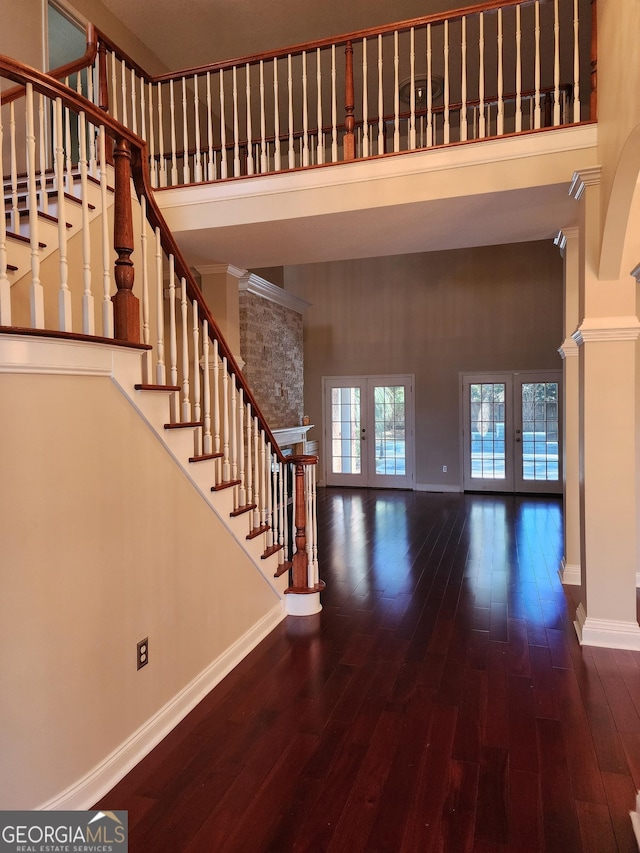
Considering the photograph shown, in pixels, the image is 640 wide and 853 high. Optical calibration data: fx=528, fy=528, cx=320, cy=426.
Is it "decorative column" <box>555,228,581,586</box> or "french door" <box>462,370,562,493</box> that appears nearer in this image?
"decorative column" <box>555,228,581,586</box>

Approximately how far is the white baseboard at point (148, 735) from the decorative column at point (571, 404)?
103 inches

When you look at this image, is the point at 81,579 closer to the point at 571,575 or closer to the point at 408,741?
the point at 408,741

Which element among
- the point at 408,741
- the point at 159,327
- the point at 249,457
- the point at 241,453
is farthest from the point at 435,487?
the point at 159,327

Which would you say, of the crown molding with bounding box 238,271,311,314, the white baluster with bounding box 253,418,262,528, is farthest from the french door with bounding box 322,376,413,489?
the white baluster with bounding box 253,418,262,528

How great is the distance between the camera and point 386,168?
146 inches

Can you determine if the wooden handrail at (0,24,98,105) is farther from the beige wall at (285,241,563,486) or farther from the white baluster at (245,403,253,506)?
the beige wall at (285,241,563,486)

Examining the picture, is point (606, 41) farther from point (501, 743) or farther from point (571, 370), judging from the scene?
point (501, 743)

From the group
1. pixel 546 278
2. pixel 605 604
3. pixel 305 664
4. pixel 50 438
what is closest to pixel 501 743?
pixel 305 664

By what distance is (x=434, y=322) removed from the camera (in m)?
8.98

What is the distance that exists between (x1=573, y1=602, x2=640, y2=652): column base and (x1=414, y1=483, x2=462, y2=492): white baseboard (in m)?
5.71

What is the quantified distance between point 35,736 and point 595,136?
4196 mm

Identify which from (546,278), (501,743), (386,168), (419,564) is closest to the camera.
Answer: (501,743)

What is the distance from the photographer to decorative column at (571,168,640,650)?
318 centimetres

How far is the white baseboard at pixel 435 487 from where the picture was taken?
352 inches
